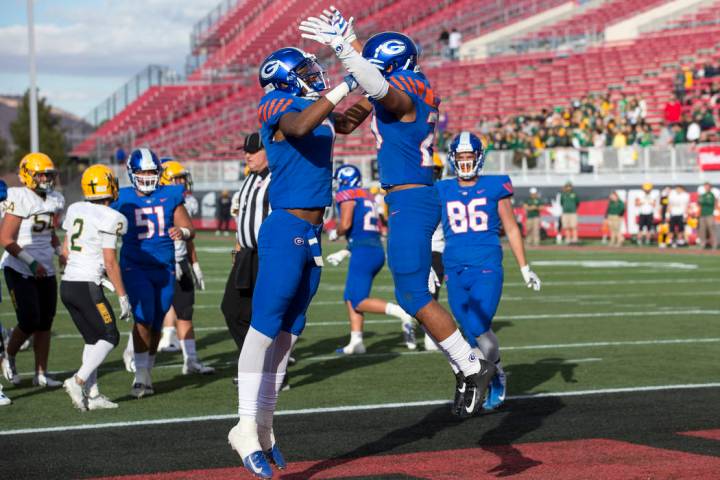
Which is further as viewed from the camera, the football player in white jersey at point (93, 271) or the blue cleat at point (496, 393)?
the football player in white jersey at point (93, 271)

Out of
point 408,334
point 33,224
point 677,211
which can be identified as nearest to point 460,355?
point 33,224

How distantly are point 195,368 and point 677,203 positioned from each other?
19103 mm

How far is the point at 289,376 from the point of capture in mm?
8930

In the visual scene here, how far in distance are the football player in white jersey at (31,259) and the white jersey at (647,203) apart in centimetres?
2008

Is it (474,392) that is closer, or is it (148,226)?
(474,392)

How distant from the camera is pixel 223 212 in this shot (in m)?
35.4

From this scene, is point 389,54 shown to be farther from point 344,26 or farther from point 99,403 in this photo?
point 99,403

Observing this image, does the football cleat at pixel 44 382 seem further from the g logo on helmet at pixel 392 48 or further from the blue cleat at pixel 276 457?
the g logo on helmet at pixel 392 48

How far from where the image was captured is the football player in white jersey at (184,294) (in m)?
9.25

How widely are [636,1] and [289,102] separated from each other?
1479 inches

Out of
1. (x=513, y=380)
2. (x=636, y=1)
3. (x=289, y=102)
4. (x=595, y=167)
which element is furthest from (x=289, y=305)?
(x=636, y=1)

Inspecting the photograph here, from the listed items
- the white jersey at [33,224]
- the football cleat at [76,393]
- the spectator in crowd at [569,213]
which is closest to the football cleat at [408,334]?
the white jersey at [33,224]

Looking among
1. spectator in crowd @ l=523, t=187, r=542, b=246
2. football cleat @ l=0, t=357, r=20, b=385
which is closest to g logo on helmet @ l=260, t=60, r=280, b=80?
football cleat @ l=0, t=357, r=20, b=385

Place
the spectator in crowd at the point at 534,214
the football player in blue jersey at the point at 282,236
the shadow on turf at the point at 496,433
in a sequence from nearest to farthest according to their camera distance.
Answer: the football player in blue jersey at the point at 282,236
the shadow on turf at the point at 496,433
the spectator in crowd at the point at 534,214
